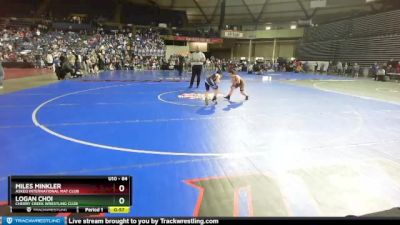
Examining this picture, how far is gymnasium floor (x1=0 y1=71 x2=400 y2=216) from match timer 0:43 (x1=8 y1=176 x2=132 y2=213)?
1.79ft

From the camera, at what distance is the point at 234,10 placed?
41625 mm

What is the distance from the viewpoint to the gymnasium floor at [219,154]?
2803 mm

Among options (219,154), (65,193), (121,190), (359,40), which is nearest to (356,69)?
(359,40)

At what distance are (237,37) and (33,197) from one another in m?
40.7

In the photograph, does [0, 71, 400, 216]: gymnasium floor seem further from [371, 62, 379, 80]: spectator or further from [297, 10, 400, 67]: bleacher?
[297, 10, 400, 67]: bleacher

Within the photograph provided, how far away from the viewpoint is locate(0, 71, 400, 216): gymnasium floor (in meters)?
2.80

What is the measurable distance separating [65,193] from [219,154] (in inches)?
91.8

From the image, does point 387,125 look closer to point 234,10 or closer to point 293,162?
point 293,162


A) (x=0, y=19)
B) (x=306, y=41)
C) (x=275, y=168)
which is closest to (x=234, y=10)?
(x=306, y=41)

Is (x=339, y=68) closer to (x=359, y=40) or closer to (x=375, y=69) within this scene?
(x=359, y=40)

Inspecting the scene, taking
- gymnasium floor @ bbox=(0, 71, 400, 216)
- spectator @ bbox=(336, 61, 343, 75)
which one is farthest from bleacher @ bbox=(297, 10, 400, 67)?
gymnasium floor @ bbox=(0, 71, 400, 216)

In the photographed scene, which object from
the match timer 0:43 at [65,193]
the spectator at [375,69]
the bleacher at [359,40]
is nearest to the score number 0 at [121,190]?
the match timer 0:43 at [65,193]

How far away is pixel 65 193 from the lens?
6.70 feet

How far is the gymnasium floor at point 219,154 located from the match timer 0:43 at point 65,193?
545mm
